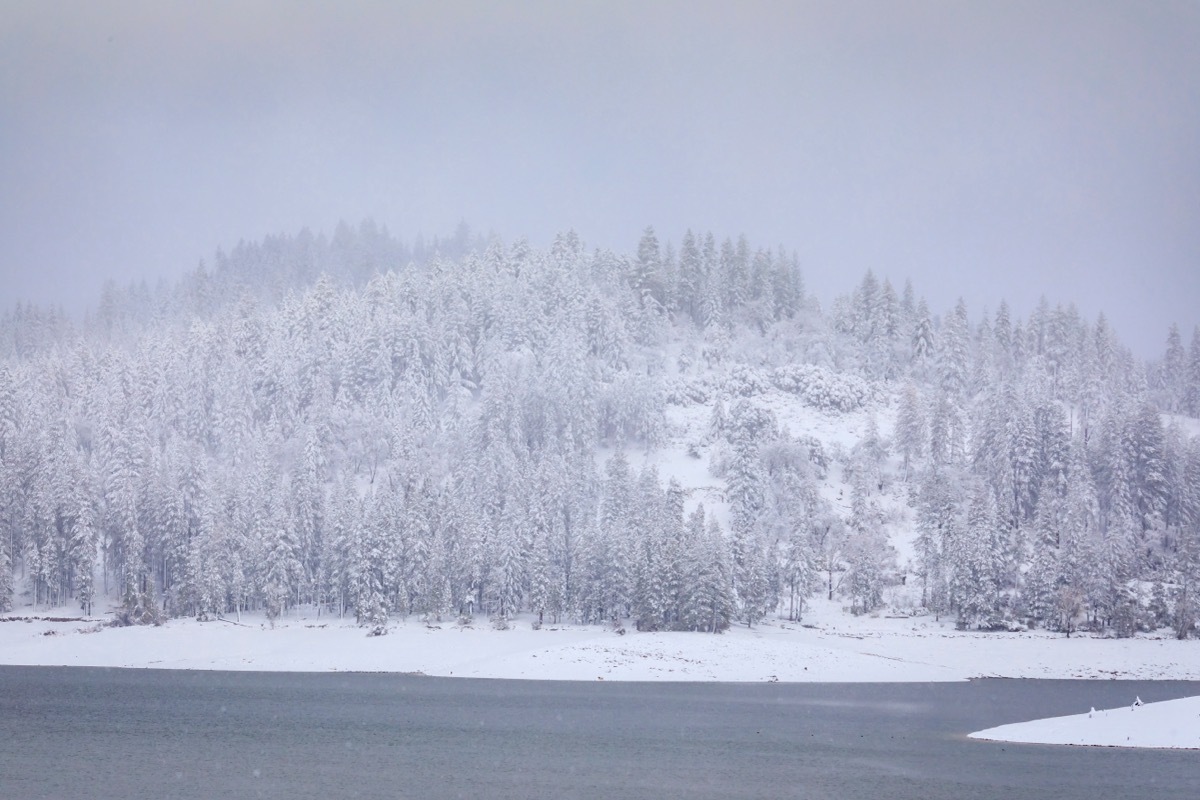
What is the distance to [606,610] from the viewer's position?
99.9 metres

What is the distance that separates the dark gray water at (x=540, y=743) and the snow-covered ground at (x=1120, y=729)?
5.19ft

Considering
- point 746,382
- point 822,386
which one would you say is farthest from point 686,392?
point 822,386

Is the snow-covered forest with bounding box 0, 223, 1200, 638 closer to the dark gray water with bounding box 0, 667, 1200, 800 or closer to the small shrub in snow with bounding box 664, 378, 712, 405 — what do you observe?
the small shrub in snow with bounding box 664, 378, 712, 405

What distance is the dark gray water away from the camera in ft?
130

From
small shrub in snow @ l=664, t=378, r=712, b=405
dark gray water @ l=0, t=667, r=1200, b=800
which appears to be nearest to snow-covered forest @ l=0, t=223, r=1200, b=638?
small shrub in snow @ l=664, t=378, r=712, b=405

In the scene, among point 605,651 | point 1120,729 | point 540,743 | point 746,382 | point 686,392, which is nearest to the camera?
point 540,743

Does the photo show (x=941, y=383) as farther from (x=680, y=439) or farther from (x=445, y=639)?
(x=445, y=639)

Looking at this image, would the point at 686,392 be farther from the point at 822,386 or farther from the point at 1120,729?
the point at 1120,729

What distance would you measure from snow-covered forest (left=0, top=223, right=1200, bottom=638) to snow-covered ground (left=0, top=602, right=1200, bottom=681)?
476 centimetres

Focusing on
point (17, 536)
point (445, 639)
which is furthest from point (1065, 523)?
point (17, 536)

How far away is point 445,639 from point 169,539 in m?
34.0

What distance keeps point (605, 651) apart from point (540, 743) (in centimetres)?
3209

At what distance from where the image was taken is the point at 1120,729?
50875mm

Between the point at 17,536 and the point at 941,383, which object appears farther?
the point at 941,383
